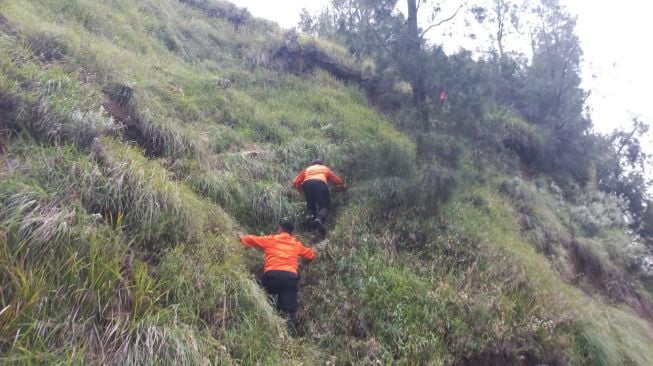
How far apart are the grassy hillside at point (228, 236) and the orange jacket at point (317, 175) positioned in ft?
0.99

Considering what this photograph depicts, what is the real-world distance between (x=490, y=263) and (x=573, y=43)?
12198 millimetres

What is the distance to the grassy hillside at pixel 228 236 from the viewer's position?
524 cm

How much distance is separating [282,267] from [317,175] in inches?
113

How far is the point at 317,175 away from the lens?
31.7 feet

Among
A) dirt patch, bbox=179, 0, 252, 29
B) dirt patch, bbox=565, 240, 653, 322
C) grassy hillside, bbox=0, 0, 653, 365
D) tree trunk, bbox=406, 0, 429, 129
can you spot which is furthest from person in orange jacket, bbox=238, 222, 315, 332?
dirt patch, bbox=179, 0, 252, 29

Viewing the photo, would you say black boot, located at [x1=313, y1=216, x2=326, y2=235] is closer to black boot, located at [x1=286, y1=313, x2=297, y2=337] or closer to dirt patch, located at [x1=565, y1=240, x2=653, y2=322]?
black boot, located at [x1=286, y1=313, x2=297, y2=337]

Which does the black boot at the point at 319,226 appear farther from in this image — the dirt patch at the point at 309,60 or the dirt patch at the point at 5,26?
the dirt patch at the point at 309,60

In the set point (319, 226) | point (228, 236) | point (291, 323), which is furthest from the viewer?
point (319, 226)

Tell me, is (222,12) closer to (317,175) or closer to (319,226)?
(317,175)

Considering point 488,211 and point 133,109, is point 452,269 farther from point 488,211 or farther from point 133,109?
point 133,109

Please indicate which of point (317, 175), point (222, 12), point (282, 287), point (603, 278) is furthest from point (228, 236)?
point (222, 12)

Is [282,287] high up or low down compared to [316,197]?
down

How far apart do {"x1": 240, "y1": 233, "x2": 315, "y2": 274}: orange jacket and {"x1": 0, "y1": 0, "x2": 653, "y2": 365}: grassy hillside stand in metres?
0.27

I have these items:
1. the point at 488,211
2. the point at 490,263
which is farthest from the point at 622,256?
the point at 490,263
